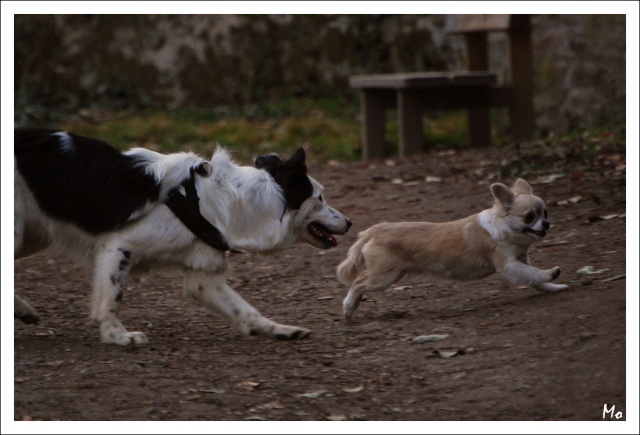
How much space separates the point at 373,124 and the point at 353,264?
211 inches

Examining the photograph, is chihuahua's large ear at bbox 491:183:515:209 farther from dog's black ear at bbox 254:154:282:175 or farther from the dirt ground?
dog's black ear at bbox 254:154:282:175

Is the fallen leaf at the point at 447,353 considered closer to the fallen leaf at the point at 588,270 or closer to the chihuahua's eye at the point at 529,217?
the chihuahua's eye at the point at 529,217

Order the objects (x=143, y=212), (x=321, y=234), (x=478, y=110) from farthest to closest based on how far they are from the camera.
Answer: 1. (x=478, y=110)
2. (x=321, y=234)
3. (x=143, y=212)

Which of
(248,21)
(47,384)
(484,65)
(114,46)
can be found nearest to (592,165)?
(484,65)

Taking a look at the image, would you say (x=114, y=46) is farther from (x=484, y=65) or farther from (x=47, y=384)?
(x=47, y=384)

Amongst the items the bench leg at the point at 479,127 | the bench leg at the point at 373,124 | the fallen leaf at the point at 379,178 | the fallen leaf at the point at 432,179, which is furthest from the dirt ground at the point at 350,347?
the bench leg at the point at 479,127

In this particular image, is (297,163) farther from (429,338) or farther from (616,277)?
(616,277)

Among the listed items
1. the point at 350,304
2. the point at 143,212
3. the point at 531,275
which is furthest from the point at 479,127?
the point at 143,212

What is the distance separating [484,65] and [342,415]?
8.57 meters

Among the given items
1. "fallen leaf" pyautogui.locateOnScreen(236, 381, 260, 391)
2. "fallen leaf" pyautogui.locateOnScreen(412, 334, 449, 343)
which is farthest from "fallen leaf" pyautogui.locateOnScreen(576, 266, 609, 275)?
"fallen leaf" pyautogui.locateOnScreen(236, 381, 260, 391)

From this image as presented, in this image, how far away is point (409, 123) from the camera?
10758 mm

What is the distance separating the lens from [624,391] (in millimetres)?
4086

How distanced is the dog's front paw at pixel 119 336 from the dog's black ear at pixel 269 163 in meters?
1.24

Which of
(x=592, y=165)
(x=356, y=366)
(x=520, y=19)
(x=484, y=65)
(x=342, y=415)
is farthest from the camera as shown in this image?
(x=484, y=65)
